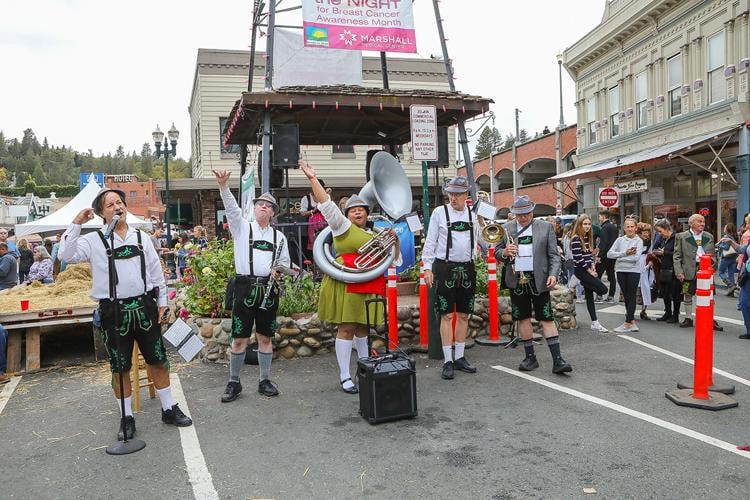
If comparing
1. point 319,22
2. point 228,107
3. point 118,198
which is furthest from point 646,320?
point 228,107

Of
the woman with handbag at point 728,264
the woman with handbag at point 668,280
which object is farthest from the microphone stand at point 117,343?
the woman with handbag at point 728,264

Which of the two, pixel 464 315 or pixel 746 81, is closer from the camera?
pixel 464 315

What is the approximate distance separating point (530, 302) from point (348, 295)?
6.81ft

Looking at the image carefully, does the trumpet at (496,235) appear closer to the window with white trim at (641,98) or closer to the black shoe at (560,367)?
the black shoe at (560,367)

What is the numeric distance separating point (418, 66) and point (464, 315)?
19.0m

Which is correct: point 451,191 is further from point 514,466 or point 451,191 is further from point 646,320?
point 646,320

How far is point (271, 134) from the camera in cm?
873

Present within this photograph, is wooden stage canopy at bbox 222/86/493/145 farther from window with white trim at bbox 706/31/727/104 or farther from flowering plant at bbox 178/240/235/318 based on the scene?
window with white trim at bbox 706/31/727/104

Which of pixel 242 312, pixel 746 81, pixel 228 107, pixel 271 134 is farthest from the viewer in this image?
pixel 228 107

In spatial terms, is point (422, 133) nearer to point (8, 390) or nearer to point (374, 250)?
point (374, 250)

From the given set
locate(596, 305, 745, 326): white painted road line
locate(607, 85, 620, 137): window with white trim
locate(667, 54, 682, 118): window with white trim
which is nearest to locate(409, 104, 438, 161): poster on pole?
locate(596, 305, 745, 326): white painted road line

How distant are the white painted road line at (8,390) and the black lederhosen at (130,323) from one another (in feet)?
6.25

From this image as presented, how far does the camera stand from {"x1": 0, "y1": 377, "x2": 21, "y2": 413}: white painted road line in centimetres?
571

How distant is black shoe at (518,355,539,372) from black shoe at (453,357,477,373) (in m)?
0.52
